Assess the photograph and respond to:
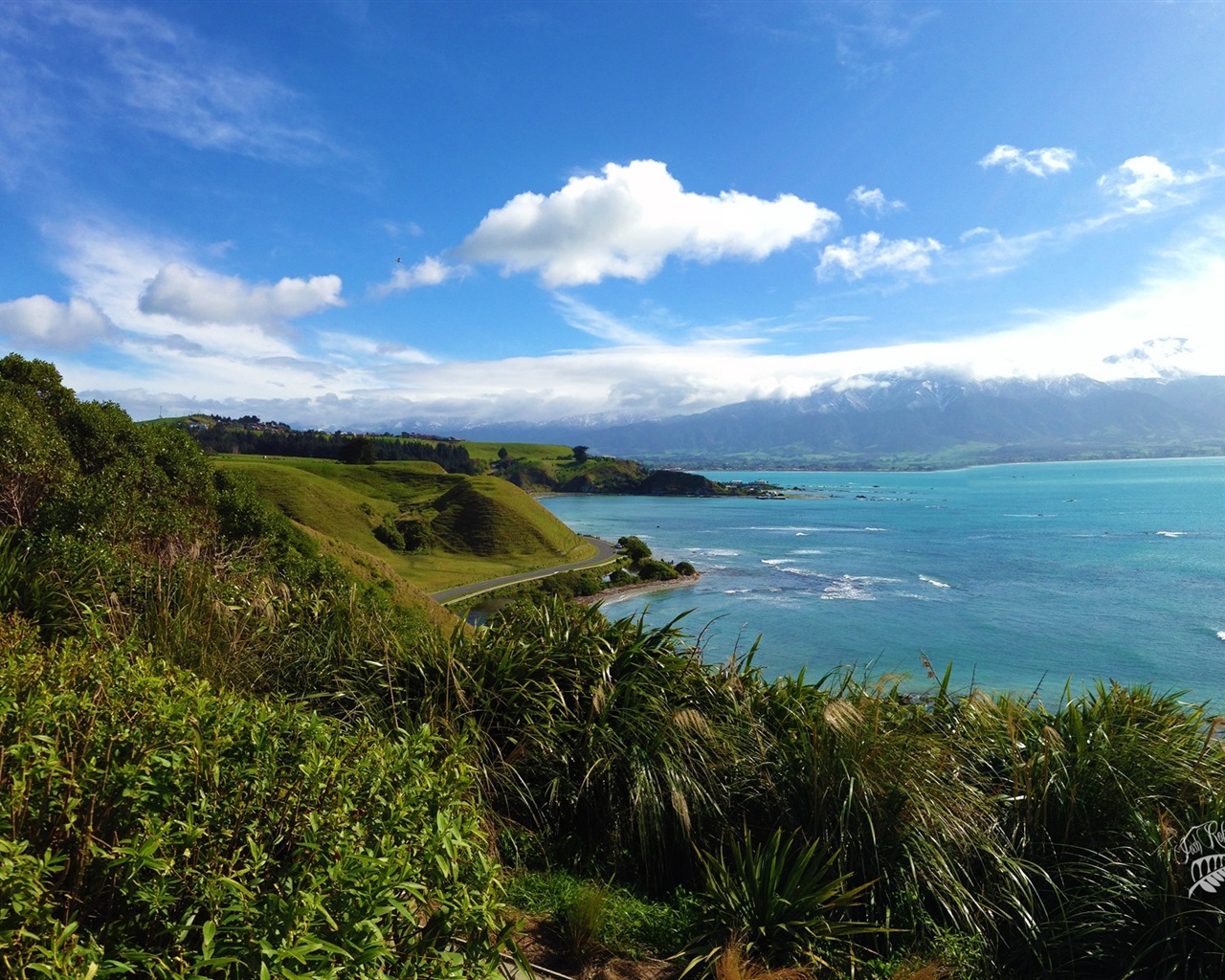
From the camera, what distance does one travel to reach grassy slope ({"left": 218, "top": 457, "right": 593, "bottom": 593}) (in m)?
70.9

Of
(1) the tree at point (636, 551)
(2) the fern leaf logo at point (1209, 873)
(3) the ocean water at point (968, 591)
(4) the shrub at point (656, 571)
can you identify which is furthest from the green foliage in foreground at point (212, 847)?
(1) the tree at point (636, 551)

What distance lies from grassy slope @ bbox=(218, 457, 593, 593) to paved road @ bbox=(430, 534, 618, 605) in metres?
1.64

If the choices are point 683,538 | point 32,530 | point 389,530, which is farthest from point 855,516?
point 32,530

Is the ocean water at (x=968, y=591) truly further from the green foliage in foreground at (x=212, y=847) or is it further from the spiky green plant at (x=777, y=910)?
the green foliage in foreground at (x=212, y=847)

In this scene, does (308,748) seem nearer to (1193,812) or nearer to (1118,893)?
(1118,893)

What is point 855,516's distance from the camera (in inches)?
4990

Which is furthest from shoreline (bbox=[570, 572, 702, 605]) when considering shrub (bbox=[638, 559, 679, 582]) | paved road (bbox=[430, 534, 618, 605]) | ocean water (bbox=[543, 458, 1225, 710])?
paved road (bbox=[430, 534, 618, 605])

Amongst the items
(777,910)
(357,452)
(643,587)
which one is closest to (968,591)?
(643,587)

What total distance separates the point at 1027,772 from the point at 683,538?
9383cm

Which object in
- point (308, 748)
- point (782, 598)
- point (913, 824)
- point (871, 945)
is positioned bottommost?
point (782, 598)

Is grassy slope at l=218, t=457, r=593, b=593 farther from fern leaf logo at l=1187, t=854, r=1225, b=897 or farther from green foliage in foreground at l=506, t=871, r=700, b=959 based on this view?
fern leaf logo at l=1187, t=854, r=1225, b=897

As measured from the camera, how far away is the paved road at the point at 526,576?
57.1 metres

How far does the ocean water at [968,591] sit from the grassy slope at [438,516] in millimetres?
14790

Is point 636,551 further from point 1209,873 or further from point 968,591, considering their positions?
point 1209,873
